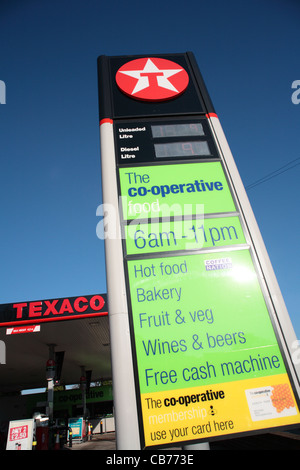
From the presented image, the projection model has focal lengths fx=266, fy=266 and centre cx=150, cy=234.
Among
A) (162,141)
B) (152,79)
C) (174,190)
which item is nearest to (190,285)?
(174,190)

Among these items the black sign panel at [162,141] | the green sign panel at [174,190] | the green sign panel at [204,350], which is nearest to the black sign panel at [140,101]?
the black sign panel at [162,141]

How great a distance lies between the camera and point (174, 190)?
283 cm

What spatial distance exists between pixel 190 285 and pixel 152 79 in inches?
119

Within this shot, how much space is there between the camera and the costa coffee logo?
3.59m

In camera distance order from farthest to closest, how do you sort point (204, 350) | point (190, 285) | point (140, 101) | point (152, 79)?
point (152, 79), point (140, 101), point (190, 285), point (204, 350)

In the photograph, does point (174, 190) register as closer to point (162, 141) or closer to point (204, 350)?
point (162, 141)

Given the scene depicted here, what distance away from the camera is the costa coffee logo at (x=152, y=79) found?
359 centimetres

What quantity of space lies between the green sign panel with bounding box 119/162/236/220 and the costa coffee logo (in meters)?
1.27

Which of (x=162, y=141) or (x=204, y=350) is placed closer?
(x=204, y=350)

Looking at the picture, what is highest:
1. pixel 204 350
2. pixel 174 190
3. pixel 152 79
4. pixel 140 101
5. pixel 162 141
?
pixel 152 79

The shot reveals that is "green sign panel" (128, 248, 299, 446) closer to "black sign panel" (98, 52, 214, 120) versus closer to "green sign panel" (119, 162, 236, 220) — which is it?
"green sign panel" (119, 162, 236, 220)

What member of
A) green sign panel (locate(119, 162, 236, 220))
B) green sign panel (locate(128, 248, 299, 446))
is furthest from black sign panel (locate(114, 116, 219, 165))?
green sign panel (locate(128, 248, 299, 446))

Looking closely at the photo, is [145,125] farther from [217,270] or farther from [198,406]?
[198,406]

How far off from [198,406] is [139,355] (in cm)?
55
